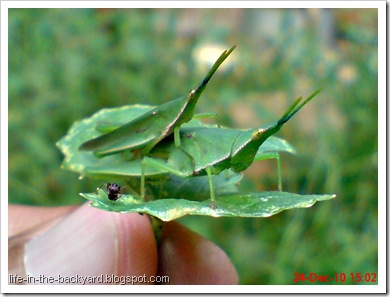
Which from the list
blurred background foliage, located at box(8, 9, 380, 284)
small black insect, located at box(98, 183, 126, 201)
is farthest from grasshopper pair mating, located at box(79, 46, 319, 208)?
blurred background foliage, located at box(8, 9, 380, 284)

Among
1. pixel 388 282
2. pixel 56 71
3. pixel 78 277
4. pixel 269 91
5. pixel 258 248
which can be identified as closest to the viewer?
pixel 78 277

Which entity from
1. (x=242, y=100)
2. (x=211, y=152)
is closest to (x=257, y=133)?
(x=211, y=152)

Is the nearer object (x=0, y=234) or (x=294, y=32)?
(x=0, y=234)

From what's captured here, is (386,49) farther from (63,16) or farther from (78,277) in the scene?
(63,16)

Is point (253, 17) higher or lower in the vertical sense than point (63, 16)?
higher

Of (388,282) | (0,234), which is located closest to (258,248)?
(388,282)

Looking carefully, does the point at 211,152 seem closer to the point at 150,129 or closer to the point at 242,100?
the point at 150,129

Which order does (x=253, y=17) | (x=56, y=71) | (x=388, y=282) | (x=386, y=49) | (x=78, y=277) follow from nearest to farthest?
(x=78, y=277)
(x=388, y=282)
(x=386, y=49)
(x=56, y=71)
(x=253, y=17)
